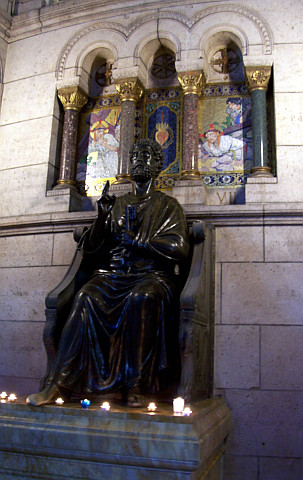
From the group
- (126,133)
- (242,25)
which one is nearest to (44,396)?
(126,133)

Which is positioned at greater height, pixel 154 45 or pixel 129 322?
pixel 154 45

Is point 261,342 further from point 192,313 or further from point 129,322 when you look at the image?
point 129,322

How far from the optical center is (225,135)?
19.2 feet

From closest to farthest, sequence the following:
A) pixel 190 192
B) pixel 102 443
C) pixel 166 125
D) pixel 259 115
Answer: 1. pixel 102 443
2. pixel 190 192
3. pixel 259 115
4. pixel 166 125

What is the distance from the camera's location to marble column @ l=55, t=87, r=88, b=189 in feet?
19.7

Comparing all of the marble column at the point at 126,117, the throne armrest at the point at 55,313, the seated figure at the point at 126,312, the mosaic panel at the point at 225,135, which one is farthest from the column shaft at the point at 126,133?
the throne armrest at the point at 55,313

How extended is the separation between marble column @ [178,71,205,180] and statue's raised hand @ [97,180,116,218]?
52.2 inches

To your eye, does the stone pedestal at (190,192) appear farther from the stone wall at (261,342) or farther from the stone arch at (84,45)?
the stone arch at (84,45)

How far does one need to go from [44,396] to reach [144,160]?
2.37 metres

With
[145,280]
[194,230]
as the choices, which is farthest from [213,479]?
[194,230]

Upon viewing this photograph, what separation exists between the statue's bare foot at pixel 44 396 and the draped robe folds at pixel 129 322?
2.6 inches

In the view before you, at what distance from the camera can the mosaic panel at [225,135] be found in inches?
224

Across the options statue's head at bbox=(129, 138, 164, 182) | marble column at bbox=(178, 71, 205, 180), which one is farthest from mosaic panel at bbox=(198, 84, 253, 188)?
statue's head at bbox=(129, 138, 164, 182)

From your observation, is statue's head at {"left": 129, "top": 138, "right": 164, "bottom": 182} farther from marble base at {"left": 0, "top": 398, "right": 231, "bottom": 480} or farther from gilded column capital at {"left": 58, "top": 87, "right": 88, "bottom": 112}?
marble base at {"left": 0, "top": 398, "right": 231, "bottom": 480}
